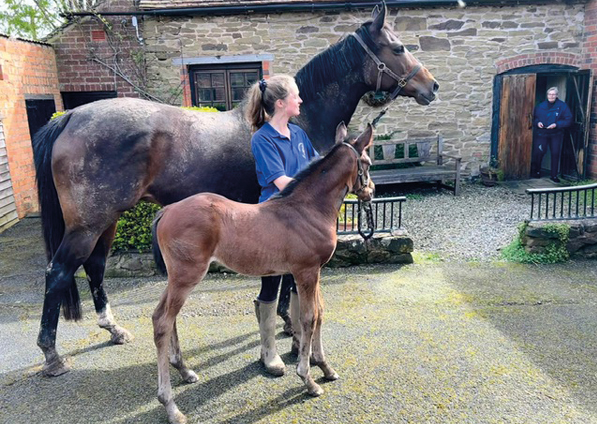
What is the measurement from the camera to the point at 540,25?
1089 centimetres

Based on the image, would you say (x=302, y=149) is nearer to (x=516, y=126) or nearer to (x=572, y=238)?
(x=572, y=238)

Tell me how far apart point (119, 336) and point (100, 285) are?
51cm

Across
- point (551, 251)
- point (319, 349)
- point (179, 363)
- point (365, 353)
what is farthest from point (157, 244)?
point (551, 251)

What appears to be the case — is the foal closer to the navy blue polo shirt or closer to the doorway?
the navy blue polo shirt

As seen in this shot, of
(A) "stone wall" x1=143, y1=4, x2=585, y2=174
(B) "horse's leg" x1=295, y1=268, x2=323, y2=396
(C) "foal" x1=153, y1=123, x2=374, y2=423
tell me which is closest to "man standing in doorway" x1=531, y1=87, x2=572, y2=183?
(A) "stone wall" x1=143, y1=4, x2=585, y2=174

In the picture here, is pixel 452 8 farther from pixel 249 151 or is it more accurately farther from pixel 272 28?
pixel 249 151

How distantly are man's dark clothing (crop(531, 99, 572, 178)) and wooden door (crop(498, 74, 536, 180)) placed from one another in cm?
24

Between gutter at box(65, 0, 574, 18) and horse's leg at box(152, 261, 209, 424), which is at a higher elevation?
gutter at box(65, 0, 574, 18)

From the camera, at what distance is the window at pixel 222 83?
10.9m

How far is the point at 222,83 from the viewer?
10953mm

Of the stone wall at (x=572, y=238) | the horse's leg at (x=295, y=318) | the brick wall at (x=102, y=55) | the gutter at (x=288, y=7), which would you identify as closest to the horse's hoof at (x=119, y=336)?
the horse's leg at (x=295, y=318)

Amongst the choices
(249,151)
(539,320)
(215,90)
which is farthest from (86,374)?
(215,90)

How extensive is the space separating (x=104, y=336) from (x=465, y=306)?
362 cm

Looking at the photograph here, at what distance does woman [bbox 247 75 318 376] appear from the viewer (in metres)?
3.43
